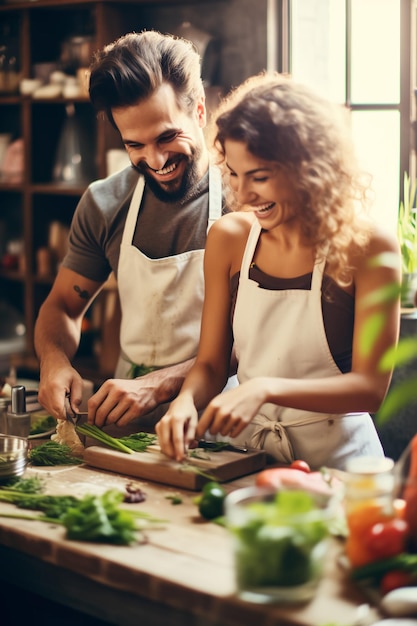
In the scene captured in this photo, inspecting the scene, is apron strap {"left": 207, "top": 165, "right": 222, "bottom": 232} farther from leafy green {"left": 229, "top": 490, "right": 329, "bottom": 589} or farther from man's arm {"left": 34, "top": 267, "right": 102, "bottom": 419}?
leafy green {"left": 229, "top": 490, "right": 329, "bottom": 589}

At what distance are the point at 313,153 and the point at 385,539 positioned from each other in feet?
3.12

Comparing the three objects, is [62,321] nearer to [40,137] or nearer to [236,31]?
[236,31]

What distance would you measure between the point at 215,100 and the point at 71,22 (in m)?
1.25

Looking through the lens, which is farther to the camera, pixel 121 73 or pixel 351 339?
pixel 121 73

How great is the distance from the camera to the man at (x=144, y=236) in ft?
7.88

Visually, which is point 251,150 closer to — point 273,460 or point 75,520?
point 273,460

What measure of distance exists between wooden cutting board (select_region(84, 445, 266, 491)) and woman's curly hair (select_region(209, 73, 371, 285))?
47cm

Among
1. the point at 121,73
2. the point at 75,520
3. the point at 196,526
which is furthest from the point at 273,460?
the point at 121,73

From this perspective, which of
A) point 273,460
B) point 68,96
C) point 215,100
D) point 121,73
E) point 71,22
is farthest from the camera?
point 71,22

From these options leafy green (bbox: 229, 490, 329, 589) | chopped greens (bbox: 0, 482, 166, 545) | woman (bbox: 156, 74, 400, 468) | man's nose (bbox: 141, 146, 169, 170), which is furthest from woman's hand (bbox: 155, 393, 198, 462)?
man's nose (bbox: 141, 146, 169, 170)

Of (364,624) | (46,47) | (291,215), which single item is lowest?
(364,624)

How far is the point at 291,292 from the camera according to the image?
2.18 m

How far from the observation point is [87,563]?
5.27 feet

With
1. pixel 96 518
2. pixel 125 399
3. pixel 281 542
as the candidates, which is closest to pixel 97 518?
pixel 96 518
